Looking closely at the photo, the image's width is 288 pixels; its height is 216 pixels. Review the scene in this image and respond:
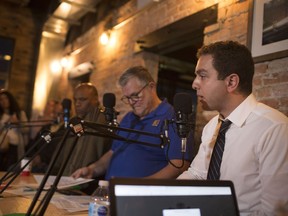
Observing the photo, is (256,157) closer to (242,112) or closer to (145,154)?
(242,112)

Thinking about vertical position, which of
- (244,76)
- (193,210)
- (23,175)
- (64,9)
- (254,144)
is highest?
(64,9)

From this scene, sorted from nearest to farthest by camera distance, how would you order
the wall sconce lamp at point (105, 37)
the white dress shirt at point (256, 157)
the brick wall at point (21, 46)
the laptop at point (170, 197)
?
the laptop at point (170, 197), the white dress shirt at point (256, 157), the wall sconce lamp at point (105, 37), the brick wall at point (21, 46)

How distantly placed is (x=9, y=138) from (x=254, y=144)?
3.45 meters

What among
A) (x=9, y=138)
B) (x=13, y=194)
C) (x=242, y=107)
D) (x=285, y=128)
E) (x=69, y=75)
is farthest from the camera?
(x=69, y=75)

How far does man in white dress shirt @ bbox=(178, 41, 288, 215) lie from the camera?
113 cm

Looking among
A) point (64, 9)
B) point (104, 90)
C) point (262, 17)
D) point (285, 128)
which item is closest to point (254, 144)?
point (285, 128)

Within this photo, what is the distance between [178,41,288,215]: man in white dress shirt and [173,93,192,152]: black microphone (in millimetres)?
239

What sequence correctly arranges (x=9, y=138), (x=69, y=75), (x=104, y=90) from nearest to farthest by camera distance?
(x=9, y=138), (x=104, y=90), (x=69, y=75)

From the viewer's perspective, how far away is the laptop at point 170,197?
2.52ft

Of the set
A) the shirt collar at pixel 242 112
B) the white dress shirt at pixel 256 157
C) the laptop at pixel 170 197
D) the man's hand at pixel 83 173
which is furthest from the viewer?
the man's hand at pixel 83 173

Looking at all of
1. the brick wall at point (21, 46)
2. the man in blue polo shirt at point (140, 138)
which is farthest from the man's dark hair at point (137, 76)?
the brick wall at point (21, 46)

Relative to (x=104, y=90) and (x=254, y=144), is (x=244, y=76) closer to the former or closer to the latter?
(x=254, y=144)

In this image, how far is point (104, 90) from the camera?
14.2ft

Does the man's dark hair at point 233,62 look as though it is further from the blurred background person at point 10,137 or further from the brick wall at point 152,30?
the blurred background person at point 10,137
